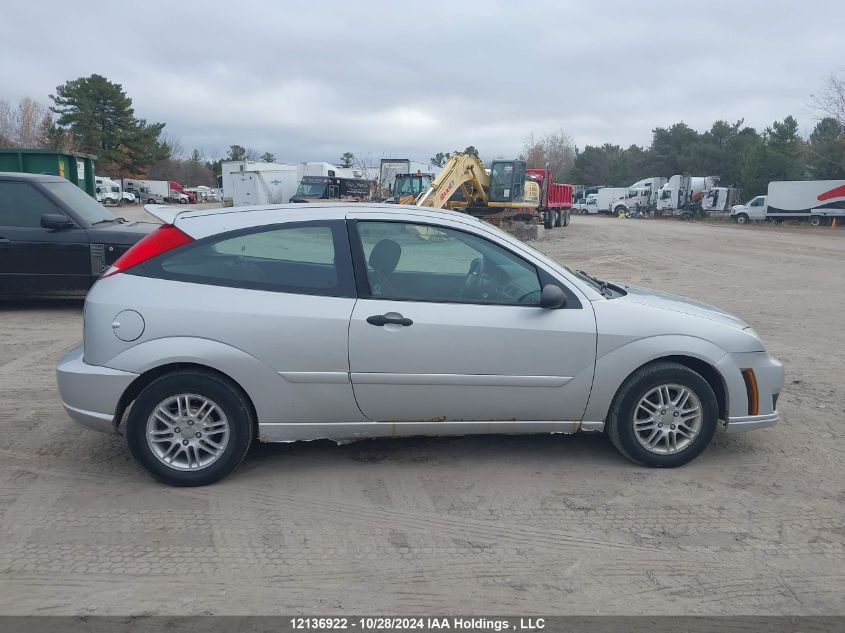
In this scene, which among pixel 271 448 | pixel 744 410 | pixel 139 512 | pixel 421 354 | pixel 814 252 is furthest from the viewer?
pixel 814 252

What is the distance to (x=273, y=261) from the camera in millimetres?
4633

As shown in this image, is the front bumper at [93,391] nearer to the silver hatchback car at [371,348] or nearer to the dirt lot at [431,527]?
the silver hatchback car at [371,348]

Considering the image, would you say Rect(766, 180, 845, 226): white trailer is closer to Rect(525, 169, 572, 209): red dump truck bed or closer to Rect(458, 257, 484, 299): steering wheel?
Rect(525, 169, 572, 209): red dump truck bed

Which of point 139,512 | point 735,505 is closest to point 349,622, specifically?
point 139,512

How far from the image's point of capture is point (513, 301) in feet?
15.2

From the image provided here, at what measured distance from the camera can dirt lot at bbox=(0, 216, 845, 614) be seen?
338 cm

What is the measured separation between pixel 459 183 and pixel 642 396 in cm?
2292

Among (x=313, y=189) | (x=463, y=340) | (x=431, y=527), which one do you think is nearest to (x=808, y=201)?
(x=313, y=189)

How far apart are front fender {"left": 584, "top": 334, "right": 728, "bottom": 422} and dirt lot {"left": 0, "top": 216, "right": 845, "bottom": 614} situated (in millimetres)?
518

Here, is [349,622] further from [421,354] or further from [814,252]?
[814,252]

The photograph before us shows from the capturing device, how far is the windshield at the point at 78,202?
966 centimetres

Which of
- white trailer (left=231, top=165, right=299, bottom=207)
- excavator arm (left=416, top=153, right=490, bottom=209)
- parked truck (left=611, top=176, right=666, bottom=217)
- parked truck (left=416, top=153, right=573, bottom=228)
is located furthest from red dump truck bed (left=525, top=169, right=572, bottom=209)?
parked truck (left=611, top=176, right=666, bottom=217)

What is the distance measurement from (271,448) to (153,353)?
1.20 metres

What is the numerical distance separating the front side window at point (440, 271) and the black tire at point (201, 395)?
3.47ft
